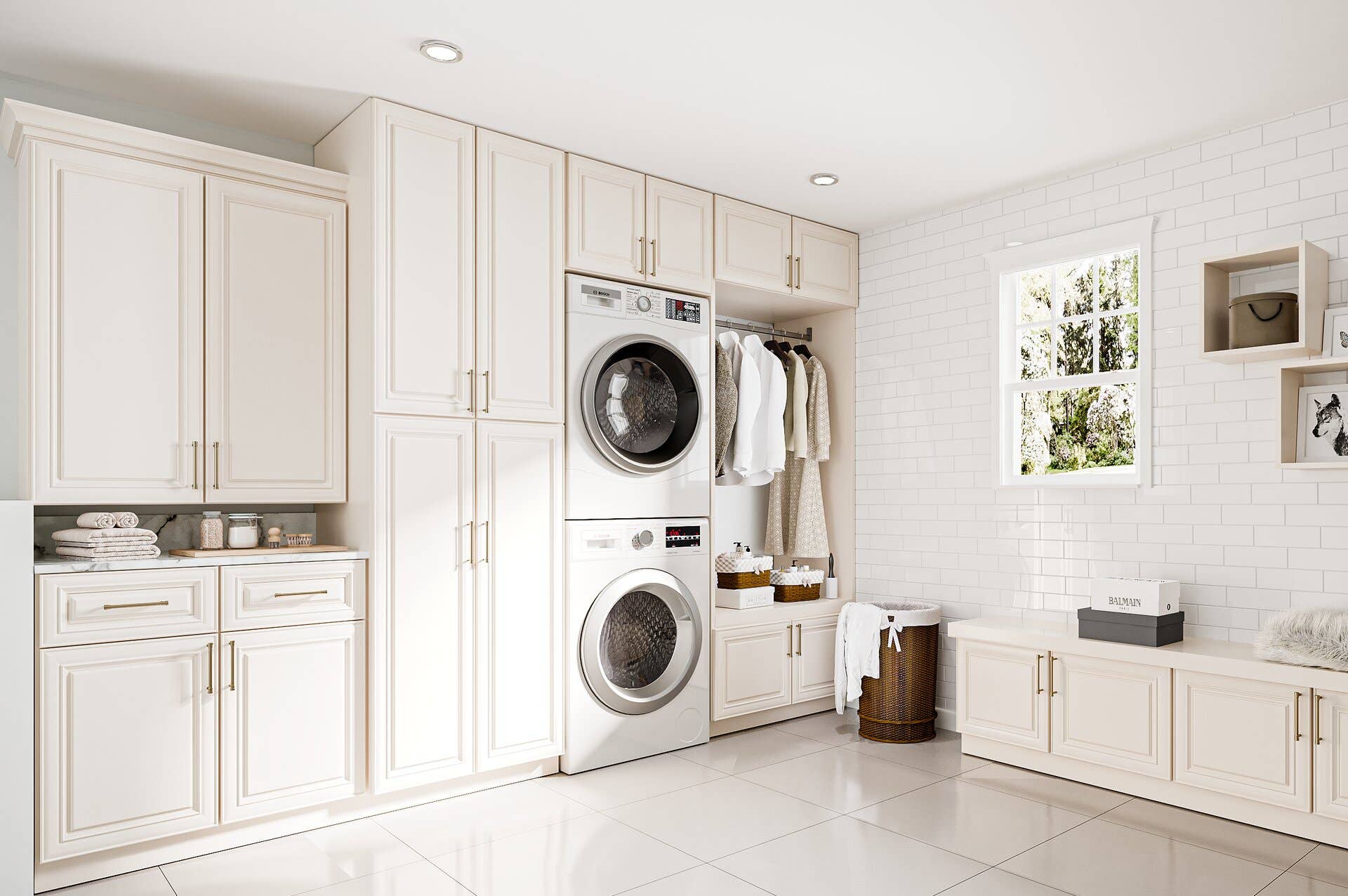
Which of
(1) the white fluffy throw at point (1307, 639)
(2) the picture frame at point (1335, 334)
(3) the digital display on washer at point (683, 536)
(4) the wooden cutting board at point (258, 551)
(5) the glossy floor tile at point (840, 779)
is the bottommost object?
(5) the glossy floor tile at point (840, 779)

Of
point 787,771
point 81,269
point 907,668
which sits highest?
point 81,269

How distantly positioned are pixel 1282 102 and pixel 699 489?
279 cm

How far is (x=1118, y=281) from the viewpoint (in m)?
4.09

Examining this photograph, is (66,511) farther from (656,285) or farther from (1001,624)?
(1001,624)

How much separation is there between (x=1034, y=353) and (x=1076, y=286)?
364mm

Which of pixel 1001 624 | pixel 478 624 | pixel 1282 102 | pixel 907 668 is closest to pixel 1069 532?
pixel 1001 624

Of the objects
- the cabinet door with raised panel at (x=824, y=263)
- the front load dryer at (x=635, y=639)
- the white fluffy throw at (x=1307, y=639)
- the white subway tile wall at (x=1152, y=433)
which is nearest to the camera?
the white fluffy throw at (x=1307, y=639)

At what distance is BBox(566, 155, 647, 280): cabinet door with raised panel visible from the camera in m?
3.84

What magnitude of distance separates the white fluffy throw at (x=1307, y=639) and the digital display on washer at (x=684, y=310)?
261 centimetres

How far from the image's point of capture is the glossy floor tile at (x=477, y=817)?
10.0 ft

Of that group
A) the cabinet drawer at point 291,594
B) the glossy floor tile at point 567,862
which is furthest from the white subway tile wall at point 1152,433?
the cabinet drawer at point 291,594

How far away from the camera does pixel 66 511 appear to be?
125 inches

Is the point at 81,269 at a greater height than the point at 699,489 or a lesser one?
greater

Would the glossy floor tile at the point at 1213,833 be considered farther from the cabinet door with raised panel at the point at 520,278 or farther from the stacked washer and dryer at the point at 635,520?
the cabinet door with raised panel at the point at 520,278
